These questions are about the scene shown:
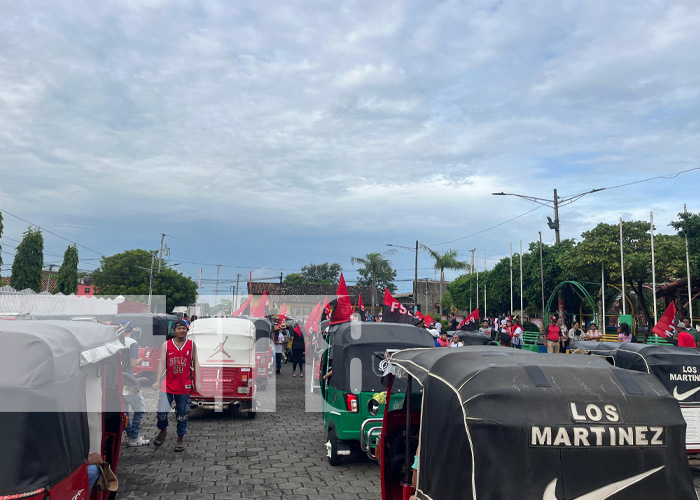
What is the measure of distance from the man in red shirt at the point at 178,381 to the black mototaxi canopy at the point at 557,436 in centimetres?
609

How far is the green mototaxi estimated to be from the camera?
770 centimetres

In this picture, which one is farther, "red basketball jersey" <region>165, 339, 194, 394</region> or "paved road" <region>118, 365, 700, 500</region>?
"red basketball jersey" <region>165, 339, 194, 394</region>

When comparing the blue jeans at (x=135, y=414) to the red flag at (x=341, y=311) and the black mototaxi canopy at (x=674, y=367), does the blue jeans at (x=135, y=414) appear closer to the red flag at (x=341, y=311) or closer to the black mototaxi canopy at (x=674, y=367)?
the red flag at (x=341, y=311)

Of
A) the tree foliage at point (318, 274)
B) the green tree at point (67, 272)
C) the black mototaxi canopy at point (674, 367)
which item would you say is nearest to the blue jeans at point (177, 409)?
the black mototaxi canopy at point (674, 367)

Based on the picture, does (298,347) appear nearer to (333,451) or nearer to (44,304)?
(333,451)

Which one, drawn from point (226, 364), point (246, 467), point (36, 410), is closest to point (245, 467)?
point (246, 467)

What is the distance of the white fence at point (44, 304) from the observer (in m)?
24.6

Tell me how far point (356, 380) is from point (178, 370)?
9.16 feet

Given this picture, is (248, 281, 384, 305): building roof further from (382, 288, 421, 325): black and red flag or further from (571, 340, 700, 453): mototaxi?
(571, 340, 700, 453): mototaxi

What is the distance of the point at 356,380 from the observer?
8.07 m

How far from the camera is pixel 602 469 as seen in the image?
3014 millimetres

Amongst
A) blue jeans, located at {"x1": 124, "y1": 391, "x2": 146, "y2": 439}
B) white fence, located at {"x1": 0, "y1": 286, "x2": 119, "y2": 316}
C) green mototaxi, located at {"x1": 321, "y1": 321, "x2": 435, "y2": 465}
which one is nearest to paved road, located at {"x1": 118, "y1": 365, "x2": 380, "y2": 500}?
blue jeans, located at {"x1": 124, "y1": 391, "x2": 146, "y2": 439}

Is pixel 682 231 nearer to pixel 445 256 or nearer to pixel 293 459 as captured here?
pixel 293 459

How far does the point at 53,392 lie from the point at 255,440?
6.47 m
